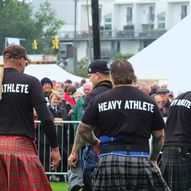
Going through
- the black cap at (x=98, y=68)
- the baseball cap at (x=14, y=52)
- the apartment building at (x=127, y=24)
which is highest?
the baseball cap at (x=14, y=52)

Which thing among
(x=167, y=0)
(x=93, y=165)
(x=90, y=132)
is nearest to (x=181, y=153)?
(x=93, y=165)

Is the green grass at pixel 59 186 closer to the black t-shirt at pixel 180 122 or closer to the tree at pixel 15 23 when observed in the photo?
the black t-shirt at pixel 180 122

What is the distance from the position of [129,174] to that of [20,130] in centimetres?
107

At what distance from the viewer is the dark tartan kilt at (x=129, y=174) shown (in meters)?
7.59

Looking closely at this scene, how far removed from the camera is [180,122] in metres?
9.38

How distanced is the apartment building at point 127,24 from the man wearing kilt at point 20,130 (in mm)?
108980

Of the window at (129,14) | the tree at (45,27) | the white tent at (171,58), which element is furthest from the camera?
the window at (129,14)

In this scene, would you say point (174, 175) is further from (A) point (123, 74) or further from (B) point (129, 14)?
(B) point (129, 14)

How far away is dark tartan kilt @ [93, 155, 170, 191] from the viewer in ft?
24.9

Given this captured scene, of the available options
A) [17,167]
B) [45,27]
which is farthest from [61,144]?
[45,27]

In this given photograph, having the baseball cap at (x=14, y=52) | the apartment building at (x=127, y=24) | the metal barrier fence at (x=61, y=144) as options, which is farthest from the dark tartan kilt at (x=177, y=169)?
the apartment building at (x=127, y=24)

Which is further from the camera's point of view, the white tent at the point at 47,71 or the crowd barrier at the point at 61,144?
the white tent at the point at 47,71

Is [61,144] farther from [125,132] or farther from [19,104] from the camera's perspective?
[125,132]

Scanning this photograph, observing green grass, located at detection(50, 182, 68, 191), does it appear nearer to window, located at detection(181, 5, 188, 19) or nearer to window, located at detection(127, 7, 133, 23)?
window, located at detection(181, 5, 188, 19)
